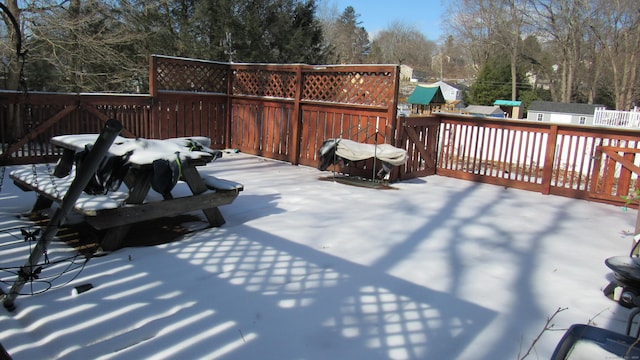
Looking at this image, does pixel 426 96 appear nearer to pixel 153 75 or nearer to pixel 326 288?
pixel 153 75

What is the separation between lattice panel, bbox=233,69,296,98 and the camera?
27.0 ft

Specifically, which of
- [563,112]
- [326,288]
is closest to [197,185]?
[326,288]

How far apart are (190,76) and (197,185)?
5.08 meters

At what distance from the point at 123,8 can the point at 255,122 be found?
8.25 metres

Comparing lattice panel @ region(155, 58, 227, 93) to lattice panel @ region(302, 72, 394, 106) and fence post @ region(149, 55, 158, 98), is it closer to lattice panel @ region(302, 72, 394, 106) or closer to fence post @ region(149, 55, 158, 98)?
fence post @ region(149, 55, 158, 98)

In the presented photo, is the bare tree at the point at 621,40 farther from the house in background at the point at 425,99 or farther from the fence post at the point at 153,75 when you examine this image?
the fence post at the point at 153,75

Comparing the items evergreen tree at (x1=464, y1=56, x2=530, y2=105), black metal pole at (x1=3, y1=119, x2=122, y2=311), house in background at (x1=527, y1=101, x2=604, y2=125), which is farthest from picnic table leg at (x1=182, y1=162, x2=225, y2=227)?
evergreen tree at (x1=464, y1=56, x2=530, y2=105)

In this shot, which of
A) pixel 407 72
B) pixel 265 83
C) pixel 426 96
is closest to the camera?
pixel 265 83

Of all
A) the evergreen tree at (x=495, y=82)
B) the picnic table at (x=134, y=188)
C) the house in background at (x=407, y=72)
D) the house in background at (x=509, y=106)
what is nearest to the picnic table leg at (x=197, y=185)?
the picnic table at (x=134, y=188)

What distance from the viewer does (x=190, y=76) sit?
8664mm

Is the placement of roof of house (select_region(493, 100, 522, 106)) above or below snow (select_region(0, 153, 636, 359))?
above

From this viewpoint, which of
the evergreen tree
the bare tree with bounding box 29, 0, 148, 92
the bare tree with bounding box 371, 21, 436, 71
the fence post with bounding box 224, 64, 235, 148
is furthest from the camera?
the bare tree with bounding box 371, 21, 436, 71

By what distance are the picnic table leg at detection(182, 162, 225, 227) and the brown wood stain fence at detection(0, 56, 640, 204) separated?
2.93 metres

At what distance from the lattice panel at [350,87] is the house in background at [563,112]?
83.4ft
